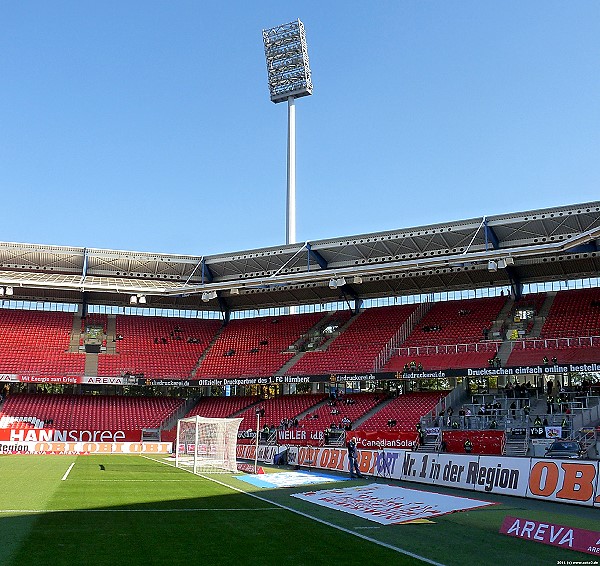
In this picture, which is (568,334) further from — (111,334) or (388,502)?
(111,334)

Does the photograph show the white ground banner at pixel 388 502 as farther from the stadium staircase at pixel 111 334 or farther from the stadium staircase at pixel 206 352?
the stadium staircase at pixel 111 334

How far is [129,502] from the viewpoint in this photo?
18375mm

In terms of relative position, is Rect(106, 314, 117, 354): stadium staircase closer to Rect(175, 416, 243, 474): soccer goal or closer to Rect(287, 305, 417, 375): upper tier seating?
Rect(287, 305, 417, 375): upper tier seating

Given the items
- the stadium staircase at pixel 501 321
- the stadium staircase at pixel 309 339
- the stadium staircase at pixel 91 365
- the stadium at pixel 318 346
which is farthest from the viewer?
the stadium staircase at pixel 91 365

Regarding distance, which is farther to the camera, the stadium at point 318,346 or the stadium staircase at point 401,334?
the stadium staircase at point 401,334

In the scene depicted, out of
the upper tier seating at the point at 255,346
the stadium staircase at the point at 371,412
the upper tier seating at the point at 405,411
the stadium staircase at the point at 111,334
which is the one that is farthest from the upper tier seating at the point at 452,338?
the stadium staircase at the point at 111,334

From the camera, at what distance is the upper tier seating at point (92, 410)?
50.2 m

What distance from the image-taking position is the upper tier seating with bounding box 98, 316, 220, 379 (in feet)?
179

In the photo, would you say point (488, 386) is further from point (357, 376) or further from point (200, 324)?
point (200, 324)

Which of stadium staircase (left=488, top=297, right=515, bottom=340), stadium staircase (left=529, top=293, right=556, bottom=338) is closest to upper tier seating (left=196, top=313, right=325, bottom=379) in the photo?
stadium staircase (left=488, top=297, right=515, bottom=340)

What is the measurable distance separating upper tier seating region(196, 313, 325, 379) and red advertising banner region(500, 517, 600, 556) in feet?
126

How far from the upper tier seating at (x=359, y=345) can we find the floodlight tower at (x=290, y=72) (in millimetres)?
10990

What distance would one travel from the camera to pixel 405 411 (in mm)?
41750

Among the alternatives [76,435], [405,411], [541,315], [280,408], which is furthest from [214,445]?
[541,315]
